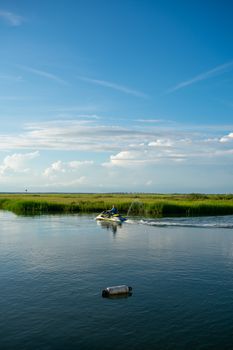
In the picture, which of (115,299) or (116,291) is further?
(116,291)

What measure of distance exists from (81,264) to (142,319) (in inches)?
390

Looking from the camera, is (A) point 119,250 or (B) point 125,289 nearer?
(B) point 125,289

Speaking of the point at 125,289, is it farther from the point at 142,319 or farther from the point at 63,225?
the point at 63,225

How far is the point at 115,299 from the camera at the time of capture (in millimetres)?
18078

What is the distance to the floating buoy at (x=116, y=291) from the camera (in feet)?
60.2

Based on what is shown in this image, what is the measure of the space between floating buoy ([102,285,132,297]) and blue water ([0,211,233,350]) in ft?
1.52

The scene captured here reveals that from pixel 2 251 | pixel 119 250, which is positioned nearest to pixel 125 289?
pixel 119 250

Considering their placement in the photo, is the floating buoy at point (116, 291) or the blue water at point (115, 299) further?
the floating buoy at point (116, 291)

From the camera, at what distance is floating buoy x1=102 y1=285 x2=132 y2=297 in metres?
18.3

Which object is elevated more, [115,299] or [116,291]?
[116,291]

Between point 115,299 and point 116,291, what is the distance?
47cm

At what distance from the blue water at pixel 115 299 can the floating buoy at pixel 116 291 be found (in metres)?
0.46

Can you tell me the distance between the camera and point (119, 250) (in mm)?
30047

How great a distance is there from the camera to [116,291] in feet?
60.5
